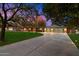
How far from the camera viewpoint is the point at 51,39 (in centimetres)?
994

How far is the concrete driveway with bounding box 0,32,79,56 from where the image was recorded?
9688 mm

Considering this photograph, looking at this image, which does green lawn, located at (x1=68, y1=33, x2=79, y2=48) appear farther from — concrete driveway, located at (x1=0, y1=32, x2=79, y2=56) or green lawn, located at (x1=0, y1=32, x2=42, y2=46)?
green lawn, located at (x1=0, y1=32, x2=42, y2=46)

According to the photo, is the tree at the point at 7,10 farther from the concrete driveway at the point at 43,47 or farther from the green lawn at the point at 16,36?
the concrete driveway at the point at 43,47

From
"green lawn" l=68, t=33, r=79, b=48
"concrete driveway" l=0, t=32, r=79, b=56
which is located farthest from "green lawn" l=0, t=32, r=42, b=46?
"green lawn" l=68, t=33, r=79, b=48

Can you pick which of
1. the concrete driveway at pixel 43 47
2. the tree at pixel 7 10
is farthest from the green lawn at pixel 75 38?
the tree at pixel 7 10

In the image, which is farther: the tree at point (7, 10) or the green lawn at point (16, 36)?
the green lawn at point (16, 36)

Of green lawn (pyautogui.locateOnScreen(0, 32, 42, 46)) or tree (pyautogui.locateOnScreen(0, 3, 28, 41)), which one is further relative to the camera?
green lawn (pyautogui.locateOnScreen(0, 32, 42, 46))

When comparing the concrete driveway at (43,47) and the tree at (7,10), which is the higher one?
the tree at (7,10)

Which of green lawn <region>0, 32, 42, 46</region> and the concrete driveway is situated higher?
green lawn <region>0, 32, 42, 46</region>

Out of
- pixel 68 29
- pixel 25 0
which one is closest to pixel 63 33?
pixel 68 29

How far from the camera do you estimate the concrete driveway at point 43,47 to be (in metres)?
9.69

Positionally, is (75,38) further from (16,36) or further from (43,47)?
(16,36)

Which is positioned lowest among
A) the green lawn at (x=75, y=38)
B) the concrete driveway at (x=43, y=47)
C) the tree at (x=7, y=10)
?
the concrete driveway at (x=43, y=47)

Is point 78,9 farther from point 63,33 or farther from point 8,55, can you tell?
point 8,55
